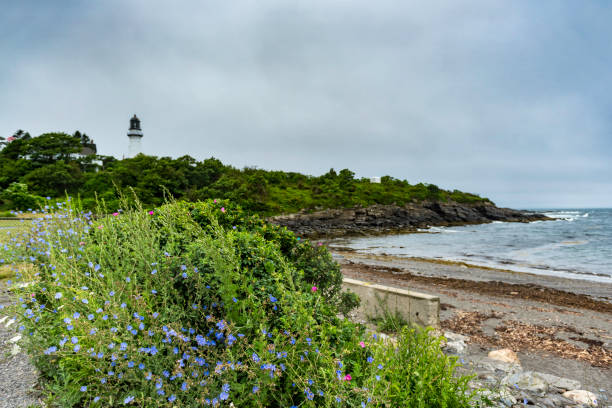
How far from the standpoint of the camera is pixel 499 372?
4203mm

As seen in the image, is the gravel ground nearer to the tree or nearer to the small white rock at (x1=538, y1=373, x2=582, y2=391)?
the small white rock at (x1=538, y1=373, x2=582, y2=391)

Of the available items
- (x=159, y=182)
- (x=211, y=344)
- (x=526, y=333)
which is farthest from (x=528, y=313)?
(x=159, y=182)

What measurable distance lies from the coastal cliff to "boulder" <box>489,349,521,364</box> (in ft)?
94.7

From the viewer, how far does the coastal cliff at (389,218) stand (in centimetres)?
3831

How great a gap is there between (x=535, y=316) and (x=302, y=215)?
32493mm

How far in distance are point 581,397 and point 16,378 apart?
221 inches

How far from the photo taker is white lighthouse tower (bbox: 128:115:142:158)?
6112 cm

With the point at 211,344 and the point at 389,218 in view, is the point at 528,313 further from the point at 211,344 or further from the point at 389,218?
the point at 389,218

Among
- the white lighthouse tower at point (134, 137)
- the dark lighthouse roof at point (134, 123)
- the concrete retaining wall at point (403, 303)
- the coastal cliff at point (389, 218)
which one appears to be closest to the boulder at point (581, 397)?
the concrete retaining wall at point (403, 303)

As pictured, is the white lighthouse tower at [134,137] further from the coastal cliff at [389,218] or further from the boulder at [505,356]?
the boulder at [505,356]

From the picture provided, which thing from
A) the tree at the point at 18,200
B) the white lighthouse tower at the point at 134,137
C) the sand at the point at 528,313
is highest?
the white lighthouse tower at the point at 134,137

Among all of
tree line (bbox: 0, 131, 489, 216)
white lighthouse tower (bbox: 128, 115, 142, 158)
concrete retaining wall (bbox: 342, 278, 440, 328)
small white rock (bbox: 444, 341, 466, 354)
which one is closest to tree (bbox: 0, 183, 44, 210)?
tree line (bbox: 0, 131, 489, 216)

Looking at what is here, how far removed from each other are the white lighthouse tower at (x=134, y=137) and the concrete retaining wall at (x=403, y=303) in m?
63.7

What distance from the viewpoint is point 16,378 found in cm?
320
